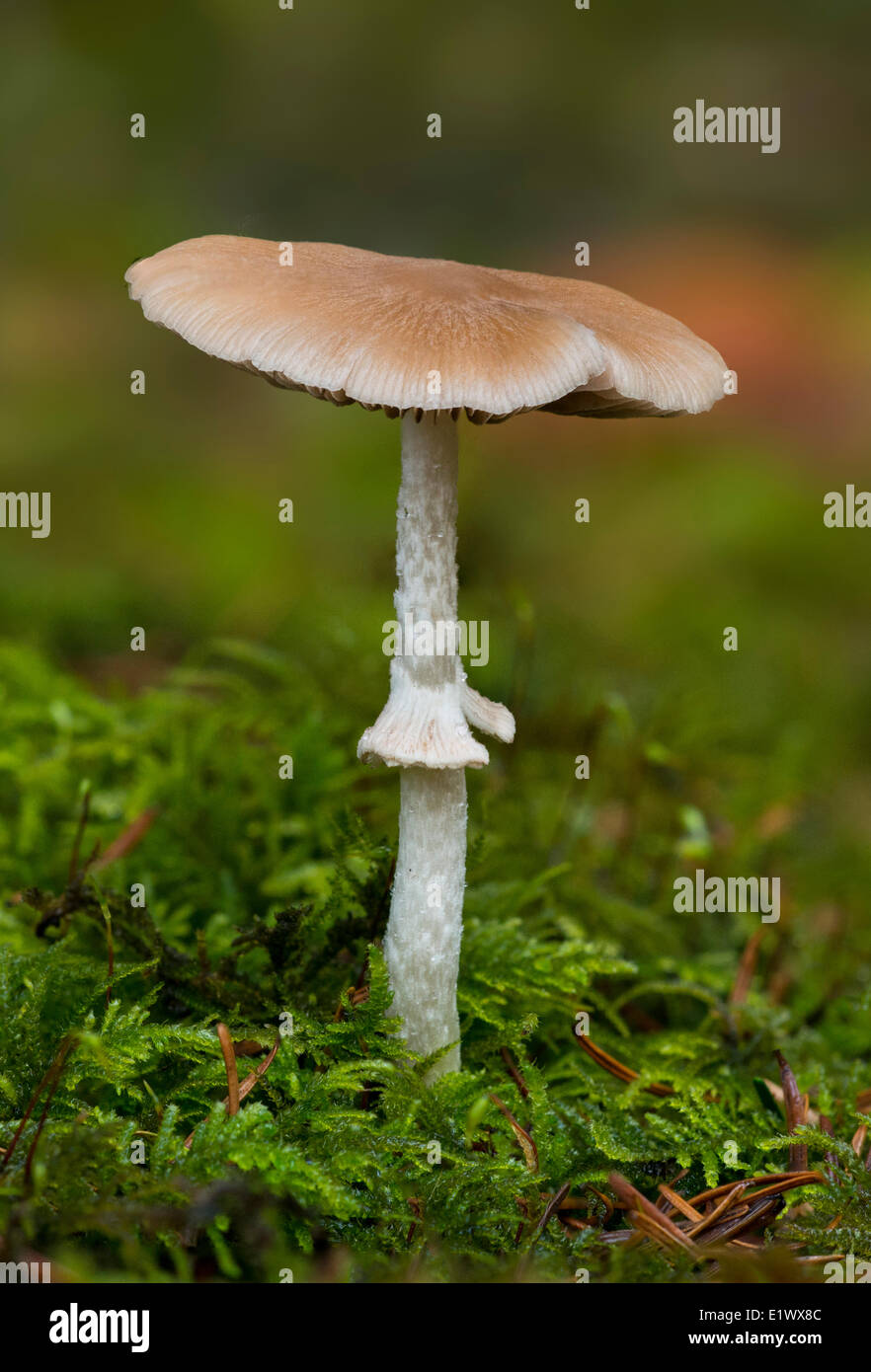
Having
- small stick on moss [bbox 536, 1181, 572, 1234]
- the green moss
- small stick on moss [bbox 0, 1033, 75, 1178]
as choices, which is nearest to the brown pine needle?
the green moss

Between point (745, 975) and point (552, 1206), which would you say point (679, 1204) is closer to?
point (552, 1206)

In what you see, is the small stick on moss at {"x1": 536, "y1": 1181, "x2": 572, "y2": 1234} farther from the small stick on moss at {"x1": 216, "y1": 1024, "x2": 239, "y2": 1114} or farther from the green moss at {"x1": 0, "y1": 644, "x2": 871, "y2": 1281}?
the small stick on moss at {"x1": 216, "y1": 1024, "x2": 239, "y2": 1114}

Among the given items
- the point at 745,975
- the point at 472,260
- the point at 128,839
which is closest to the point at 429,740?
the point at 128,839

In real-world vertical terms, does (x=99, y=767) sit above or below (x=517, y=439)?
below

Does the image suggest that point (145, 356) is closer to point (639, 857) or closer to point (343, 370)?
point (639, 857)

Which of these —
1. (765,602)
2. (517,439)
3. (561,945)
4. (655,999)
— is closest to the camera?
(561,945)
